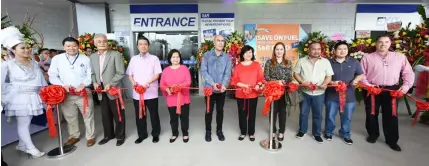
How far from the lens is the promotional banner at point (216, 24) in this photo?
19.9 feet

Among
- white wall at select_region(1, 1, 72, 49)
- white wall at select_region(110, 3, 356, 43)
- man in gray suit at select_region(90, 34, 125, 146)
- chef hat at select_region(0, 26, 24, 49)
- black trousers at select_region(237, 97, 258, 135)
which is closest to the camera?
chef hat at select_region(0, 26, 24, 49)

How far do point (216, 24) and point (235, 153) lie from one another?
161 inches

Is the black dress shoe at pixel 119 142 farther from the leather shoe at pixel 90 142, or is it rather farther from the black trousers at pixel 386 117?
the black trousers at pixel 386 117

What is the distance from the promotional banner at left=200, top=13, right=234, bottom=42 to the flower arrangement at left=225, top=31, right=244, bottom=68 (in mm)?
477

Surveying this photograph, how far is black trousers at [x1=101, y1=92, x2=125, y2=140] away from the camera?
118 inches

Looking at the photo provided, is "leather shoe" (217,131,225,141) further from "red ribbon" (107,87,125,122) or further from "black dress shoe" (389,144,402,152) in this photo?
"black dress shoe" (389,144,402,152)

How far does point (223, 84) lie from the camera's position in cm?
→ 290

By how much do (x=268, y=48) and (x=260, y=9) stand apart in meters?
1.02

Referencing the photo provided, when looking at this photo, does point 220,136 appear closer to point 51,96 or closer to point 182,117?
point 182,117

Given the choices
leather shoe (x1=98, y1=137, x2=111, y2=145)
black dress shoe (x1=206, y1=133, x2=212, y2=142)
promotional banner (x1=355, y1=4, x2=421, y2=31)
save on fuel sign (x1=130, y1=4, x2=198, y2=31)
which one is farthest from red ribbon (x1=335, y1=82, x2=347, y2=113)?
promotional banner (x1=355, y1=4, x2=421, y2=31)

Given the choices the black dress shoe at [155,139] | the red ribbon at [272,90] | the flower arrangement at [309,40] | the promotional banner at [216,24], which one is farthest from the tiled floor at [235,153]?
the promotional banner at [216,24]

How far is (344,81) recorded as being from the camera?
288cm

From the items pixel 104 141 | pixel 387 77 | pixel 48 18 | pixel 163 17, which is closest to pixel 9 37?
pixel 104 141

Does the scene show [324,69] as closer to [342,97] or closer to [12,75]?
[342,97]
